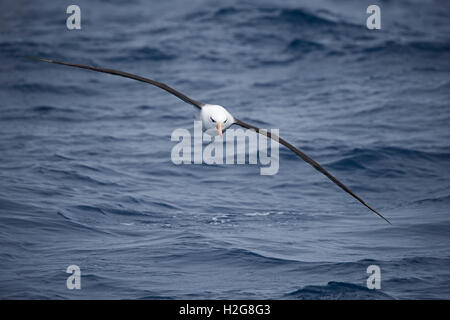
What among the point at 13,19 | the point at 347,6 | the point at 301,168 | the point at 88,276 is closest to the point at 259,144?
the point at 301,168

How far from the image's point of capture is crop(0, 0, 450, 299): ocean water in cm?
1173

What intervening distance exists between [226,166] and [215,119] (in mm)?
5704

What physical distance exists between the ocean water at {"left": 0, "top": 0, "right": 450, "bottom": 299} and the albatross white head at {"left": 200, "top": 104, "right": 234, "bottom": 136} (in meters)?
2.29

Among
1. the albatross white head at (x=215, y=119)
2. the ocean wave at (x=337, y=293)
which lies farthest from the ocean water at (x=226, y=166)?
the albatross white head at (x=215, y=119)

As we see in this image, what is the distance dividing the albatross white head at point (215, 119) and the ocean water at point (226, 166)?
229cm

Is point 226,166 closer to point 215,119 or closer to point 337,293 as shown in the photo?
point 215,119

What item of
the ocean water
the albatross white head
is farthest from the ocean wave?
the albatross white head

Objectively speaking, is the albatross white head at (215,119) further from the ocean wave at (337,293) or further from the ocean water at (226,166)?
the ocean wave at (337,293)

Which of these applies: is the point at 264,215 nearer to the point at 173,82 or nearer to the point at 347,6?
the point at 173,82

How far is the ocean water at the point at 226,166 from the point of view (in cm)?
1173

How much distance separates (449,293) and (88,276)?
19.0 ft

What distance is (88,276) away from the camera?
1127cm

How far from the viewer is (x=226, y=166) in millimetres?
17078

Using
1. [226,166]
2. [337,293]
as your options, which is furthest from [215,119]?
[226,166]
